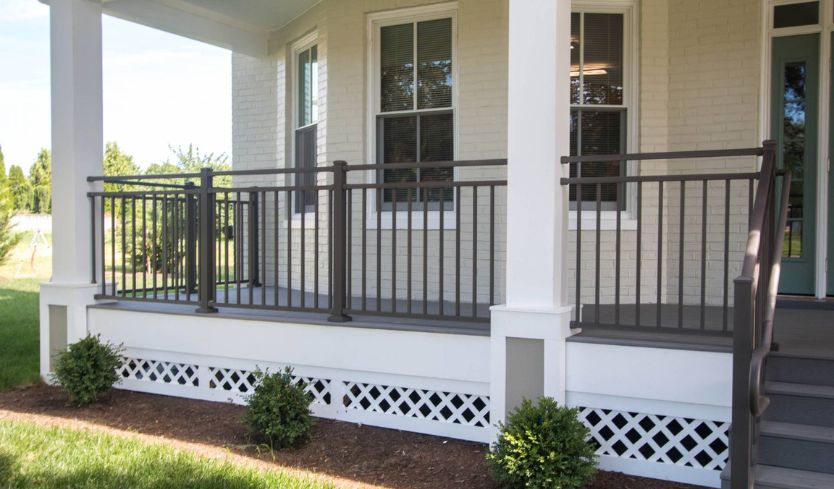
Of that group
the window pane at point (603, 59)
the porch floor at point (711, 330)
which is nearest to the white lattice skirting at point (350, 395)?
the porch floor at point (711, 330)

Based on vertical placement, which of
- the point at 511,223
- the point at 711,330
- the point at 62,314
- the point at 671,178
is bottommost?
the point at 62,314

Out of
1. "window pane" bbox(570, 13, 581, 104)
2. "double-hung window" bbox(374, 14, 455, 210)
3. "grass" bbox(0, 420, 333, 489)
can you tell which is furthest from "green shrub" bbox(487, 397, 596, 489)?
"window pane" bbox(570, 13, 581, 104)

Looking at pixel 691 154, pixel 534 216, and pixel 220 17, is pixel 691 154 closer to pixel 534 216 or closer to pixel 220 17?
pixel 534 216

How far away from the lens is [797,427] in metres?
3.48

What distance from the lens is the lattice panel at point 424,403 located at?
452cm

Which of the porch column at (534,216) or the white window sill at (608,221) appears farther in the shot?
the white window sill at (608,221)

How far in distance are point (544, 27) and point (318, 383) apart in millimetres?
3061

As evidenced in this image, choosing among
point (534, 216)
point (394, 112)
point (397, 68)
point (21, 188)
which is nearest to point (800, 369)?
point (534, 216)

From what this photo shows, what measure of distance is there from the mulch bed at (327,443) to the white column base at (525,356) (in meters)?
0.44

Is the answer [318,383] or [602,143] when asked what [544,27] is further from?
[318,383]

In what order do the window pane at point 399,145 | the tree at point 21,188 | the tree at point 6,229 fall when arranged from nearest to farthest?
1. the window pane at point 399,145
2. the tree at point 6,229
3. the tree at point 21,188

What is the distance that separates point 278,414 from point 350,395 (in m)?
0.69

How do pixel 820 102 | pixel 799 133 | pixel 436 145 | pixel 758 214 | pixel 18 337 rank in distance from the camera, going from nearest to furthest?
pixel 758 214 → pixel 820 102 → pixel 799 133 → pixel 436 145 → pixel 18 337

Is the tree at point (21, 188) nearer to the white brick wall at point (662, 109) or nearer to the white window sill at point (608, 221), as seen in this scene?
the white brick wall at point (662, 109)
